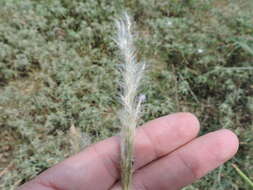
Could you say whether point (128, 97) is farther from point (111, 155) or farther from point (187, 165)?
point (187, 165)

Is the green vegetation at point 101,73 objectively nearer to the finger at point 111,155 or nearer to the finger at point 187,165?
the finger at point 187,165

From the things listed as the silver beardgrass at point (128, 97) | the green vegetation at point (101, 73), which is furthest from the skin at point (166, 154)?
the green vegetation at point (101, 73)

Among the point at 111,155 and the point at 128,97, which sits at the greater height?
the point at 128,97

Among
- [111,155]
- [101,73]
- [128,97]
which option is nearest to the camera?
[128,97]

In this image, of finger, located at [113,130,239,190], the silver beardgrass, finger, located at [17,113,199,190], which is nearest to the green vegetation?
finger, located at [113,130,239,190]

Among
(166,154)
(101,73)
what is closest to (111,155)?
(166,154)

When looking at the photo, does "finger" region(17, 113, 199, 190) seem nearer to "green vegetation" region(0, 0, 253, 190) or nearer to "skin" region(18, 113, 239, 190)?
"skin" region(18, 113, 239, 190)
